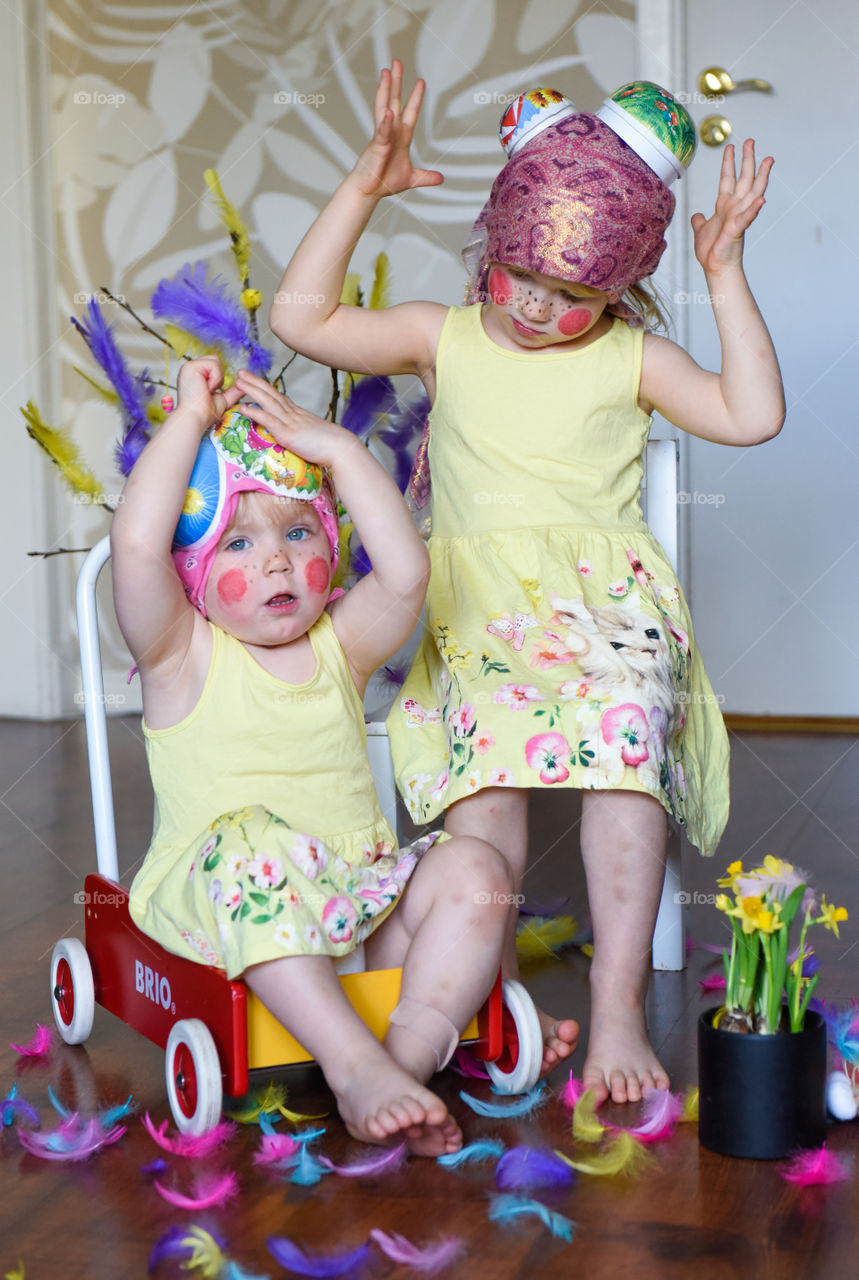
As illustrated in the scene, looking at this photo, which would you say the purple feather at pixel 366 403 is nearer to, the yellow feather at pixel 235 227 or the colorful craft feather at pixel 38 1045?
the yellow feather at pixel 235 227

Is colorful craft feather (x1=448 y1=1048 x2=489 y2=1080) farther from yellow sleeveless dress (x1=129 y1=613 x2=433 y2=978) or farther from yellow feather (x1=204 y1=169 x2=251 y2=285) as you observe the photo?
yellow feather (x1=204 y1=169 x2=251 y2=285)

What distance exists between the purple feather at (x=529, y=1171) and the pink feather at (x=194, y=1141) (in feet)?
0.65

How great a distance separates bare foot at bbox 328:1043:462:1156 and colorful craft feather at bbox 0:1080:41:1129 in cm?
26

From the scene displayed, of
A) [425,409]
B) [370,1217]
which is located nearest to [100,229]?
[425,409]

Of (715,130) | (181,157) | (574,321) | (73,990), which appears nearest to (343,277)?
(574,321)

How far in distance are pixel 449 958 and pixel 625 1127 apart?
172 millimetres

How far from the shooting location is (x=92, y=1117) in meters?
1.07

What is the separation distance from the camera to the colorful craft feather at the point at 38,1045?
1205mm

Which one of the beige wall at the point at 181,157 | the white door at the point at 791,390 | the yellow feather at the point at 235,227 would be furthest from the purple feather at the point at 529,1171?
the beige wall at the point at 181,157

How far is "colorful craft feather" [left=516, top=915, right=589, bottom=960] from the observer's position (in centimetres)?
148

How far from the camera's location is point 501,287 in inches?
50.3

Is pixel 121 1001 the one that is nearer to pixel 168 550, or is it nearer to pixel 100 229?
pixel 168 550

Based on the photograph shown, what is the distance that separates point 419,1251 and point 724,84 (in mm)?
2253

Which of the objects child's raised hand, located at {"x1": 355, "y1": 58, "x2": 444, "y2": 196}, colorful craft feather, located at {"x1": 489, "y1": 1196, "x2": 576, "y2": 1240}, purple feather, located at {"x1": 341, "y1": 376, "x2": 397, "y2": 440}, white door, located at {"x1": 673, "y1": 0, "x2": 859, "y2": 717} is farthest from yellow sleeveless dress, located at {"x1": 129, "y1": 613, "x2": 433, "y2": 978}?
white door, located at {"x1": 673, "y1": 0, "x2": 859, "y2": 717}
